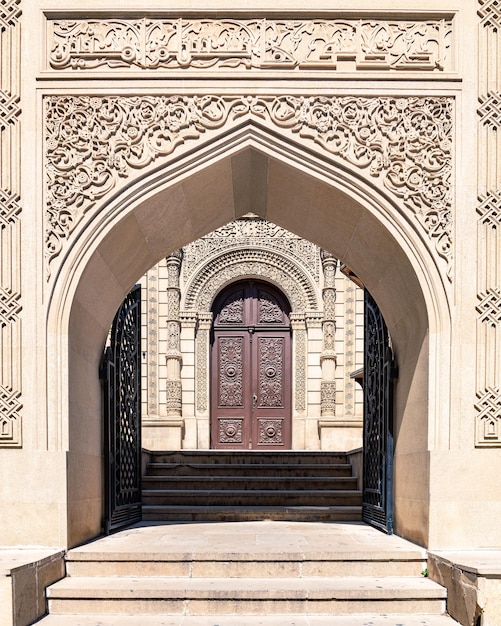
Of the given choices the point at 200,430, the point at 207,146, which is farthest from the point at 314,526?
the point at 200,430

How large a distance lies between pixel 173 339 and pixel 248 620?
6.46 meters

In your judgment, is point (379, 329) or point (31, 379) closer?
point (31, 379)

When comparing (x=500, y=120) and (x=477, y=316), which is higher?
(x=500, y=120)

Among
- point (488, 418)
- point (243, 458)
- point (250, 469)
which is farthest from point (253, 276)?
point (488, 418)

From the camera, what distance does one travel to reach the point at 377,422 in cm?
580

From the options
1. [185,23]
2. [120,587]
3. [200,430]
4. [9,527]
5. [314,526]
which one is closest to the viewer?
[120,587]

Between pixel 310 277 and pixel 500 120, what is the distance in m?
5.76

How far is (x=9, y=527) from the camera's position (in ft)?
14.2

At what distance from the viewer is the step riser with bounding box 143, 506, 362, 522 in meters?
6.25

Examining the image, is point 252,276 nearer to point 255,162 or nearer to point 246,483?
point 246,483

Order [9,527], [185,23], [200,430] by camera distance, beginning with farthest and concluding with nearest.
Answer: [200,430] → [185,23] → [9,527]

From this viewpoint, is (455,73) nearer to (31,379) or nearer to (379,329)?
(379,329)

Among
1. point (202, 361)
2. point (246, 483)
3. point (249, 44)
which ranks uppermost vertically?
point (249, 44)

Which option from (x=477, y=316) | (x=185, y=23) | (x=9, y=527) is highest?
(x=185, y=23)
